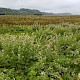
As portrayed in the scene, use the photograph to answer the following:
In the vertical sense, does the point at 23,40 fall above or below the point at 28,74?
above

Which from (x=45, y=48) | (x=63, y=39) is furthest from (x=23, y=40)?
(x=63, y=39)

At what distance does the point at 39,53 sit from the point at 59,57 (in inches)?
28.9

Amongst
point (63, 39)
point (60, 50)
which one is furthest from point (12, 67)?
point (63, 39)

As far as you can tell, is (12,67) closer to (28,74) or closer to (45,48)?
(28,74)

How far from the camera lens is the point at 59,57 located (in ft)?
23.0

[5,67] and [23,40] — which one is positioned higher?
[23,40]

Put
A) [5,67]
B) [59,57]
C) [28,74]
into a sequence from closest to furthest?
1. [28,74]
2. [5,67]
3. [59,57]

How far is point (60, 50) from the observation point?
781 cm

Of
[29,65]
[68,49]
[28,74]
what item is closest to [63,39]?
[68,49]

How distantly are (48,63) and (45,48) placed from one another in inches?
41.1

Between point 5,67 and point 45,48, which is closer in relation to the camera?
point 5,67

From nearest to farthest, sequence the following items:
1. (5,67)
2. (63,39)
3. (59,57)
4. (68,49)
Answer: (5,67), (59,57), (68,49), (63,39)

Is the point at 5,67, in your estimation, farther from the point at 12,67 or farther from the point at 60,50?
the point at 60,50

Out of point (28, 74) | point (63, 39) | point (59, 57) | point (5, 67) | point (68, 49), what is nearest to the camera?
point (28, 74)
